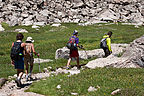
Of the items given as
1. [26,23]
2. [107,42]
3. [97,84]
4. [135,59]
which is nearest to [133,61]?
[135,59]

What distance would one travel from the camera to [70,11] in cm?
7725

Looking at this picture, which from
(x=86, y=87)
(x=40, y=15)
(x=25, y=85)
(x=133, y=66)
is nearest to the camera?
(x=86, y=87)

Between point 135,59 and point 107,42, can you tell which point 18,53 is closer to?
point 135,59

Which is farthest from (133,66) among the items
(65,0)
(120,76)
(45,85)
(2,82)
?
(65,0)

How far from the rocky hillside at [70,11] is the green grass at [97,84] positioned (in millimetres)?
49948

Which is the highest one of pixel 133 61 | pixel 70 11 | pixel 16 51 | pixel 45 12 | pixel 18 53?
pixel 16 51

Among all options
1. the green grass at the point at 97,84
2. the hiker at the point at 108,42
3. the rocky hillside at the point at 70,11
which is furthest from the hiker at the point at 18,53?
the rocky hillside at the point at 70,11

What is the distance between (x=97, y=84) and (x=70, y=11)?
64909 millimetres

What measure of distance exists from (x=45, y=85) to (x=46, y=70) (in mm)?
6002

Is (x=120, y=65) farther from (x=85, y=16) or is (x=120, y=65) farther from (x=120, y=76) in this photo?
(x=85, y=16)

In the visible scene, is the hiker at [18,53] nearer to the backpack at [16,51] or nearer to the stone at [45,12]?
the backpack at [16,51]

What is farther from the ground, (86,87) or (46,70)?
(86,87)

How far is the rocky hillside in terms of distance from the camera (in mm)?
69500

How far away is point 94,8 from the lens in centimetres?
8056
